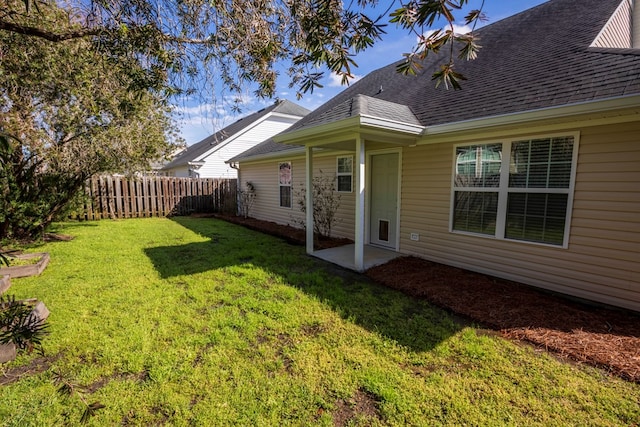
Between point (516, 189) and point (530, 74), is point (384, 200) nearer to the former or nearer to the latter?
point (516, 189)

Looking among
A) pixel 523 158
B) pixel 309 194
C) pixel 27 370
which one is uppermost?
pixel 523 158

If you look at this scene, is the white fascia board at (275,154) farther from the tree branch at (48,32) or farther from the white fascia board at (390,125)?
the tree branch at (48,32)

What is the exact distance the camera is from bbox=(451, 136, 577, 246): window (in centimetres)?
421

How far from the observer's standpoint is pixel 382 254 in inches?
249

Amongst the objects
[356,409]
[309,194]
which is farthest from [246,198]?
[356,409]

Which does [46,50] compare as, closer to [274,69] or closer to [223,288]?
[274,69]

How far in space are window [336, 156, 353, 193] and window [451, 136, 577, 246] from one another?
2.80 m

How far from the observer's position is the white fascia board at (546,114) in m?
3.29

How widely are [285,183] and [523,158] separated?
7102mm

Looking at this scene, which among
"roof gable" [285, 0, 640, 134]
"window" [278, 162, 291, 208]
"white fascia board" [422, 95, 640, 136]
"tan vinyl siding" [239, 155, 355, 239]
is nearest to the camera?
"white fascia board" [422, 95, 640, 136]

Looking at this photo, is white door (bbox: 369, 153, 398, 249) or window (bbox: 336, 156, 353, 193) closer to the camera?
white door (bbox: 369, 153, 398, 249)

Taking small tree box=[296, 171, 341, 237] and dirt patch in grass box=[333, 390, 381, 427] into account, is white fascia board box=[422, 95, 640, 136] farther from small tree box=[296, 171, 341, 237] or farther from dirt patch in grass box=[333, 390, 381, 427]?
dirt patch in grass box=[333, 390, 381, 427]

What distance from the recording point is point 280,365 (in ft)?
9.07

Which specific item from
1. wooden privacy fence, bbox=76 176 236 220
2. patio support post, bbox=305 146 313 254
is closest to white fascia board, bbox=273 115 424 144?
patio support post, bbox=305 146 313 254
